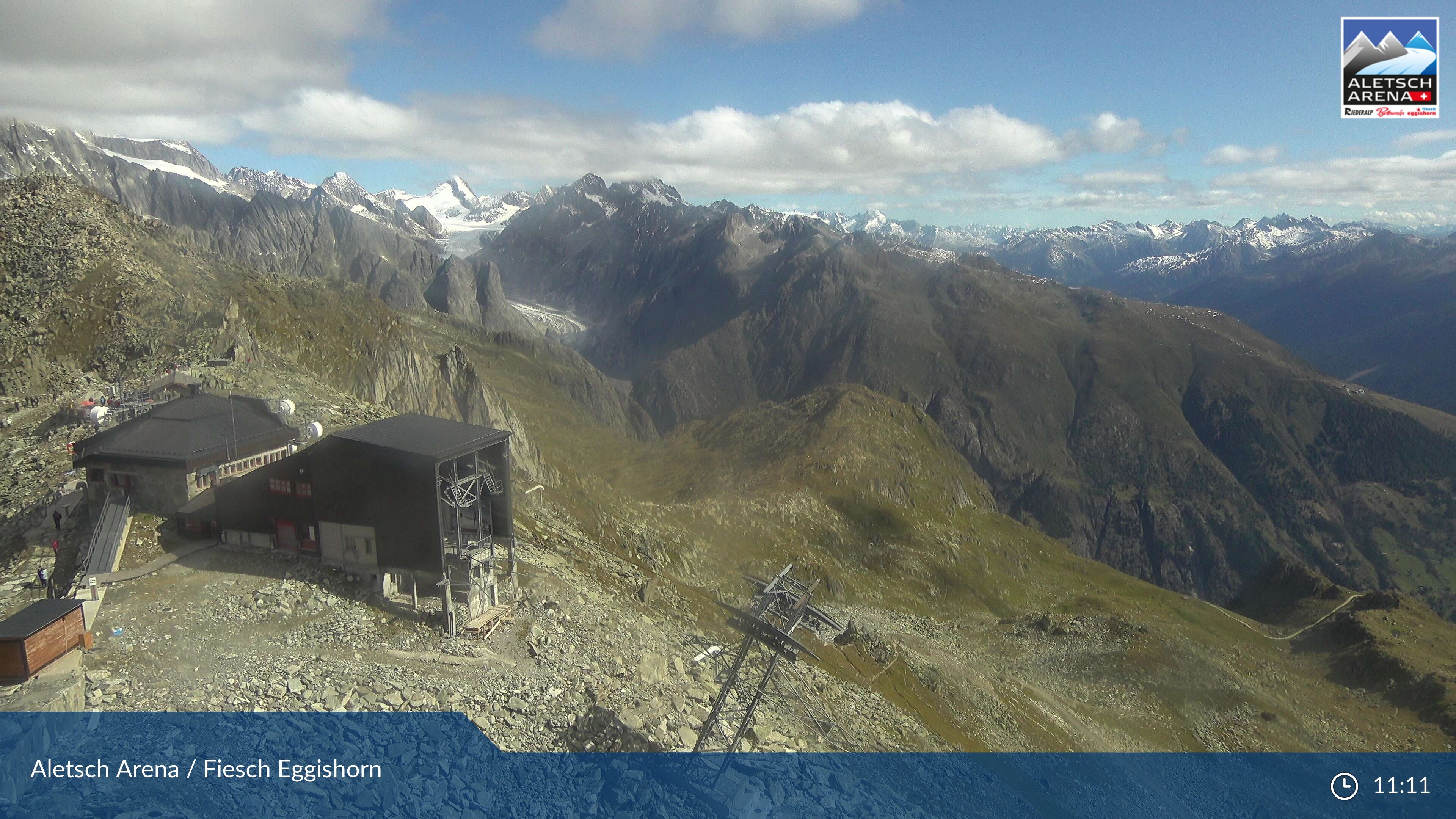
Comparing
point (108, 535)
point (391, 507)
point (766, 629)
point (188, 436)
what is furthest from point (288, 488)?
point (766, 629)

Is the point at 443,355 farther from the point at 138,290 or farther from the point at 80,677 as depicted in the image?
the point at 80,677

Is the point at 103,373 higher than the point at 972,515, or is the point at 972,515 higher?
the point at 103,373

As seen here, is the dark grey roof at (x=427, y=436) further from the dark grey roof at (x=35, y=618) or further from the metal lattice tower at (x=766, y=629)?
the metal lattice tower at (x=766, y=629)

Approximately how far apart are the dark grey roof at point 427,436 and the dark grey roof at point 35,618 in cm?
931

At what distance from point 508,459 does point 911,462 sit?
96.2 meters

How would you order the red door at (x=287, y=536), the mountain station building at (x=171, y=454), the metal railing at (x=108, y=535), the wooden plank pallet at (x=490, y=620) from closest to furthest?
the metal railing at (x=108, y=535) → the wooden plank pallet at (x=490, y=620) → the red door at (x=287, y=536) → the mountain station building at (x=171, y=454)

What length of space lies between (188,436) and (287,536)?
665 cm

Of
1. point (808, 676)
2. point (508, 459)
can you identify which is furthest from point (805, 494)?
point (508, 459)

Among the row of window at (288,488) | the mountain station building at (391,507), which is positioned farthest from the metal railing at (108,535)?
the row of window at (288,488)

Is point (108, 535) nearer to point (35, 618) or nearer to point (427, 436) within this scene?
point (35, 618)

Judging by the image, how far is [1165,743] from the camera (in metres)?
54.2

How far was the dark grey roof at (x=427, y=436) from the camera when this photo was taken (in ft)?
93.2

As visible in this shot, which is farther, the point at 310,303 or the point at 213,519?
the point at 310,303

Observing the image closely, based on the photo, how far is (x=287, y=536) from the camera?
31.0 meters
